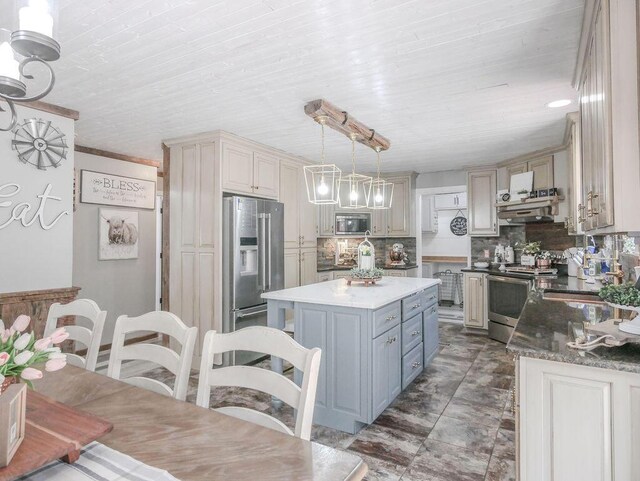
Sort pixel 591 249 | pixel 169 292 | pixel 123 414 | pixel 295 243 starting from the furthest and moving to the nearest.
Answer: pixel 295 243 → pixel 169 292 → pixel 591 249 → pixel 123 414

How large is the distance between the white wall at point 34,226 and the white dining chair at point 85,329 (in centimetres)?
132

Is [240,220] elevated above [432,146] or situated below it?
below

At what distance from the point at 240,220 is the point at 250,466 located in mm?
3098

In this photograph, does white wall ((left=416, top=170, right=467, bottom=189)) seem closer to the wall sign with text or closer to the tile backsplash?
the tile backsplash

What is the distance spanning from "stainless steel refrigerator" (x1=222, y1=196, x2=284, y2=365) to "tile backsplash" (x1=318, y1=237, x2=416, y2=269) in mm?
1924

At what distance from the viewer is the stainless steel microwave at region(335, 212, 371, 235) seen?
608 cm

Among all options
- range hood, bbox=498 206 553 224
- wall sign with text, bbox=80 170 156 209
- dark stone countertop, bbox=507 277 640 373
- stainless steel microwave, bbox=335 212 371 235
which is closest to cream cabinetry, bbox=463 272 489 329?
range hood, bbox=498 206 553 224

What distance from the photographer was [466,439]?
8.11 feet

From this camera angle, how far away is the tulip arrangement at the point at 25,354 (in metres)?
0.84

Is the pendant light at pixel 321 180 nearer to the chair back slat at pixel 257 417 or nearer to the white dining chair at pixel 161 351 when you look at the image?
the white dining chair at pixel 161 351

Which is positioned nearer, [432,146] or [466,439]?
[466,439]

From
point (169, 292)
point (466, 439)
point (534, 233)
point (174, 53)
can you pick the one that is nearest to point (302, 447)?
point (466, 439)

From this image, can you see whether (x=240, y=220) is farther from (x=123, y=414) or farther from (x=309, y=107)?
(x=123, y=414)

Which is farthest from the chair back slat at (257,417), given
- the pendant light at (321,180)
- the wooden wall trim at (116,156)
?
the wooden wall trim at (116,156)
